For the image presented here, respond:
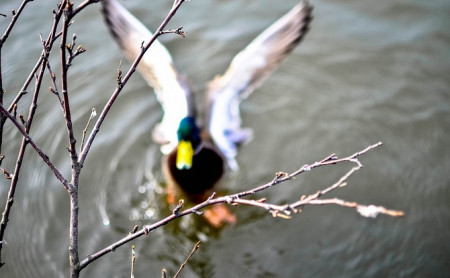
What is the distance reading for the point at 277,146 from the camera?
5094 millimetres

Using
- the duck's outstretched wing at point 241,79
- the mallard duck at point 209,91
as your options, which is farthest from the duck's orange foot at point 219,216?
the duck's outstretched wing at point 241,79

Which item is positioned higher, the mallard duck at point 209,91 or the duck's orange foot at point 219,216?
the mallard duck at point 209,91

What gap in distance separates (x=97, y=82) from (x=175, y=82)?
131cm

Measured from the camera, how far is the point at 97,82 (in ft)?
18.3

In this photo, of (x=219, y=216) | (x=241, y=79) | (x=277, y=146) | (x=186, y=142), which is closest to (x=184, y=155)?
(x=186, y=142)

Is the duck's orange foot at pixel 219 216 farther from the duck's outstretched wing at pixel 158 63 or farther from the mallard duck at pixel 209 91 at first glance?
the duck's outstretched wing at pixel 158 63

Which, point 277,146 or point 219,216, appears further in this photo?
point 277,146

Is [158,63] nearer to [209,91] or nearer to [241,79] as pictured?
[209,91]

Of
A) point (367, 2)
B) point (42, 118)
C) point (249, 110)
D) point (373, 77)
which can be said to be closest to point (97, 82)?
point (42, 118)

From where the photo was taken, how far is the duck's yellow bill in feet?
13.3

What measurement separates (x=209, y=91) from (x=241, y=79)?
0.35 metres

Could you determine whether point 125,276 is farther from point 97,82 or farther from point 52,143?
point 97,82

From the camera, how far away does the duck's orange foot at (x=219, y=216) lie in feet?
14.8

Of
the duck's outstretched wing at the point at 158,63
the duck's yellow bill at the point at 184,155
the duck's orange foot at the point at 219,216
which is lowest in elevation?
the duck's orange foot at the point at 219,216
